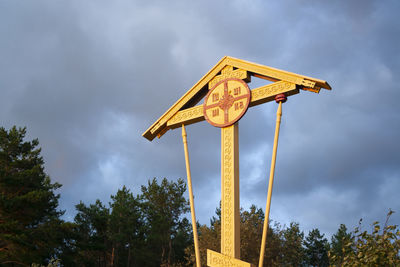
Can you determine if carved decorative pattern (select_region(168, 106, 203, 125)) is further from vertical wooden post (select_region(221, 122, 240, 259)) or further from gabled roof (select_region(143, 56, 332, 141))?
vertical wooden post (select_region(221, 122, 240, 259))

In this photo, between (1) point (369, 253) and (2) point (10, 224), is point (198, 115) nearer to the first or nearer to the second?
(1) point (369, 253)

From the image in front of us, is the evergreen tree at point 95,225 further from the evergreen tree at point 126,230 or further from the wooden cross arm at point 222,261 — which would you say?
the wooden cross arm at point 222,261

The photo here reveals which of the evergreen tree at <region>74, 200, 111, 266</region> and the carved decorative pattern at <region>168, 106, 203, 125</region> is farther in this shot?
the evergreen tree at <region>74, 200, 111, 266</region>

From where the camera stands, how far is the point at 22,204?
24875 millimetres

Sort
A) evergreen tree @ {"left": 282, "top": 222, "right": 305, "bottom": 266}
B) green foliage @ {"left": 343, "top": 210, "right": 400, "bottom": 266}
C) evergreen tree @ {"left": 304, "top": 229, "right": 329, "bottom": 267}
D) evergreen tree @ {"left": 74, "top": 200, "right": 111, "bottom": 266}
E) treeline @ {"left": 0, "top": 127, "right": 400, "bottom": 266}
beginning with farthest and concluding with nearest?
evergreen tree @ {"left": 304, "top": 229, "right": 329, "bottom": 267}, evergreen tree @ {"left": 74, "top": 200, "right": 111, "bottom": 266}, evergreen tree @ {"left": 282, "top": 222, "right": 305, "bottom": 266}, treeline @ {"left": 0, "top": 127, "right": 400, "bottom": 266}, green foliage @ {"left": 343, "top": 210, "right": 400, "bottom": 266}

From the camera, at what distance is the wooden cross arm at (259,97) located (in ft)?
30.4

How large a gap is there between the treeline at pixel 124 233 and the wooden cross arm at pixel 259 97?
3289 mm

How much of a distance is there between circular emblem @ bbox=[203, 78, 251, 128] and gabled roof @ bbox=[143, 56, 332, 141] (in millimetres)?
405

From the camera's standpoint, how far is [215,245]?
94.1ft

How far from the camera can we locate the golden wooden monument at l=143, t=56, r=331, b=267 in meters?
9.04

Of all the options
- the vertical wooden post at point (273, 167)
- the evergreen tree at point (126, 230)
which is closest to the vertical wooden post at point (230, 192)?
the vertical wooden post at point (273, 167)

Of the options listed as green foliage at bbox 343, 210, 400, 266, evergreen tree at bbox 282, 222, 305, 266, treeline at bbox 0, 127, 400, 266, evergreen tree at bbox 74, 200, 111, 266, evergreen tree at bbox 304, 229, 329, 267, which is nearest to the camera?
green foliage at bbox 343, 210, 400, 266

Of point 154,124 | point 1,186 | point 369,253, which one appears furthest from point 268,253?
point 369,253

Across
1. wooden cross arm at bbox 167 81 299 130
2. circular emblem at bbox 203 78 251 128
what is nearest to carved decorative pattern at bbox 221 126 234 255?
circular emblem at bbox 203 78 251 128
